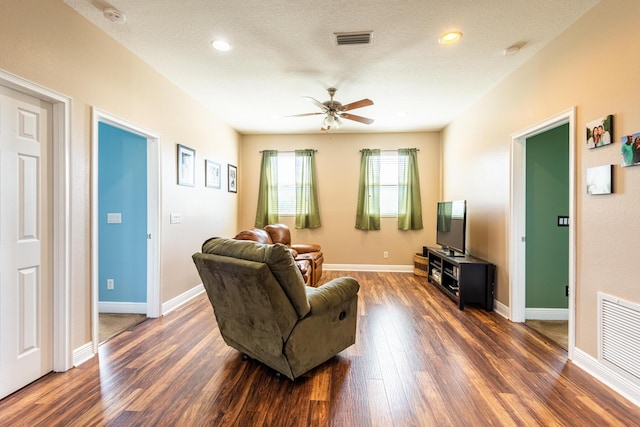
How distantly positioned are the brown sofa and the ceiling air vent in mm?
2447

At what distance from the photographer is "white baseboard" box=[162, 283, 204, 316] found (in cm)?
343

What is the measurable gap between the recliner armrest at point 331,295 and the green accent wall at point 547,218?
2.42 m

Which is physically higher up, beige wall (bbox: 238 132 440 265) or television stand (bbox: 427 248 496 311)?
beige wall (bbox: 238 132 440 265)

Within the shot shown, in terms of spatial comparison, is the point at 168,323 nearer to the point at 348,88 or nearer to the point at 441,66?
the point at 348,88

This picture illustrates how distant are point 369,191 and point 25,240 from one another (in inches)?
193

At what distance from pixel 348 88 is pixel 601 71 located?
7.72ft

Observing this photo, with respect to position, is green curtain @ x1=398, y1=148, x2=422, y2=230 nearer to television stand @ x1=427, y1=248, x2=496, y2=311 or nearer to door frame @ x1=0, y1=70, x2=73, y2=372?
television stand @ x1=427, y1=248, x2=496, y2=311

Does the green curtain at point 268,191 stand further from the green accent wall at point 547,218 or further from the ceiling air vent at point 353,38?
the green accent wall at point 547,218

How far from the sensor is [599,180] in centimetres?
211

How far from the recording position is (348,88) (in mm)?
3635

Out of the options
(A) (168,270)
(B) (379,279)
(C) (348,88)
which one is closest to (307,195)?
(B) (379,279)

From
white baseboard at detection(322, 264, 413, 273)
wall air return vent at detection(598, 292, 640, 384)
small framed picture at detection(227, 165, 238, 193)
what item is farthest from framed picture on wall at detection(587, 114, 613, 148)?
small framed picture at detection(227, 165, 238, 193)

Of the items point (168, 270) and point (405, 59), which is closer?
point (405, 59)

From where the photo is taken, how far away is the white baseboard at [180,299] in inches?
135
